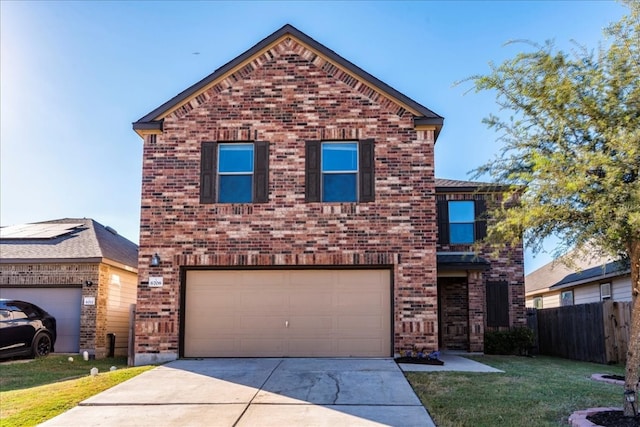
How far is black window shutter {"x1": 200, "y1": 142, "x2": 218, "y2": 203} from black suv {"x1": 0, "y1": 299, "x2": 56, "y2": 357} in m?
5.90

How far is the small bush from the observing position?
16016mm

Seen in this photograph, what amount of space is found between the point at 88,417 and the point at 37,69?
9527 millimetres

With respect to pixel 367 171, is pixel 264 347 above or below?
below

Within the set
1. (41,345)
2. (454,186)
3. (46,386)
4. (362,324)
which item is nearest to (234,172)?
(362,324)

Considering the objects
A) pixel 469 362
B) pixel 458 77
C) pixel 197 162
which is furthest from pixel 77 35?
pixel 469 362

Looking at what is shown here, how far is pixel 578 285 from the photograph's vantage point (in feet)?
68.1

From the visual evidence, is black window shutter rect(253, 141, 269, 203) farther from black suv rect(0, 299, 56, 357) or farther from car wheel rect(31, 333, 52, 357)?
car wheel rect(31, 333, 52, 357)

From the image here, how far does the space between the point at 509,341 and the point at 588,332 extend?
2012mm

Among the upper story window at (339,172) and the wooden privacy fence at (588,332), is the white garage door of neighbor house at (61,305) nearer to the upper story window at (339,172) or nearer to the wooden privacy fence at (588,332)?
the upper story window at (339,172)

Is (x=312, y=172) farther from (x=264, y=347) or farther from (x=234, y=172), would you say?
(x=264, y=347)

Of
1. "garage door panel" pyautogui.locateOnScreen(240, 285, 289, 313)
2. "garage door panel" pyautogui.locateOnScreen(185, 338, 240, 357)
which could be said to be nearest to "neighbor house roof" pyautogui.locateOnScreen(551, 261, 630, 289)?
"garage door panel" pyautogui.locateOnScreen(240, 285, 289, 313)

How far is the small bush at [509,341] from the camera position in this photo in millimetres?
16016

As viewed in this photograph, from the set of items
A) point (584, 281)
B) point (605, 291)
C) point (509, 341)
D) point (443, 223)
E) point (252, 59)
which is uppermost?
point (252, 59)

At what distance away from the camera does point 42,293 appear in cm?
1650
